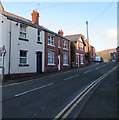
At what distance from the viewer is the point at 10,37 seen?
15617mm

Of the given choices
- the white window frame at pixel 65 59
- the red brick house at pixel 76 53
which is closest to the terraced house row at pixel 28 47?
the white window frame at pixel 65 59

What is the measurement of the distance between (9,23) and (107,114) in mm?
14536

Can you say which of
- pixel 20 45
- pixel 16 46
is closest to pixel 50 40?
pixel 20 45

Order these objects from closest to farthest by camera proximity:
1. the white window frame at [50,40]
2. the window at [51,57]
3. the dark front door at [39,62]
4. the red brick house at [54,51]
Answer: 1. the dark front door at [39,62]
2. the red brick house at [54,51]
3. the window at [51,57]
4. the white window frame at [50,40]

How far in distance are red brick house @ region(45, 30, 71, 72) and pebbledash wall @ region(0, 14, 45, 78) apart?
10.9 feet

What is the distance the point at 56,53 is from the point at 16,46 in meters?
9.43

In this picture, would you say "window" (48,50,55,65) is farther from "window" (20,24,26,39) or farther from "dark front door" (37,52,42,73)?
"window" (20,24,26,39)

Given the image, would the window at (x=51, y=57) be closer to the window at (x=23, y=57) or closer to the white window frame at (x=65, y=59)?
the white window frame at (x=65, y=59)

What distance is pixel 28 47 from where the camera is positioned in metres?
18.1

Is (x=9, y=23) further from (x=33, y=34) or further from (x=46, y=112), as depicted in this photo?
(x=46, y=112)

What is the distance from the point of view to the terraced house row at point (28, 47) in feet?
50.8

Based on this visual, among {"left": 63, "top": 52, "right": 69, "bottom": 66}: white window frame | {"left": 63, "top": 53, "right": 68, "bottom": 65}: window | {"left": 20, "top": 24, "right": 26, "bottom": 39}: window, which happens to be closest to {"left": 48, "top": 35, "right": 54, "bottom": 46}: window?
{"left": 63, "top": 52, "right": 69, "bottom": 66}: white window frame

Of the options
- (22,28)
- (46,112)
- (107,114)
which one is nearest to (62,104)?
(46,112)

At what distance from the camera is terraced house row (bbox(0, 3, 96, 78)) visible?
15.5m
